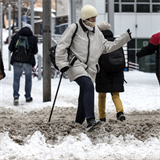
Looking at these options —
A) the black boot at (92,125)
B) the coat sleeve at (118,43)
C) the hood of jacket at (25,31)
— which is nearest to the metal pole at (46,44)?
the hood of jacket at (25,31)

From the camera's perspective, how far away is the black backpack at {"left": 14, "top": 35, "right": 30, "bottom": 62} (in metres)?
8.89

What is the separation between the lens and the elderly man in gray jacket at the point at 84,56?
A: 509 cm

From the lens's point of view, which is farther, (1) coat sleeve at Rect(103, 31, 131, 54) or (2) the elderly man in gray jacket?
(1) coat sleeve at Rect(103, 31, 131, 54)

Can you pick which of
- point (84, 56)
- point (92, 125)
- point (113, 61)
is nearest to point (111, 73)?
point (113, 61)

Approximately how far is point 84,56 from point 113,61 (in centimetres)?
100

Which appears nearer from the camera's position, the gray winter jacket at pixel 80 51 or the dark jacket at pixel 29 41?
the gray winter jacket at pixel 80 51

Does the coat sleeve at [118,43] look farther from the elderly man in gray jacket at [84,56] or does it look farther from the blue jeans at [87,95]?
the blue jeans at [87,95]

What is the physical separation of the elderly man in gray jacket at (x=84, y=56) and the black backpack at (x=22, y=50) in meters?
3.79

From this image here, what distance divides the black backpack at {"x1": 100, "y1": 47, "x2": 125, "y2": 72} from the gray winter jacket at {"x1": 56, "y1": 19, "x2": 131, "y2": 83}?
76 cm

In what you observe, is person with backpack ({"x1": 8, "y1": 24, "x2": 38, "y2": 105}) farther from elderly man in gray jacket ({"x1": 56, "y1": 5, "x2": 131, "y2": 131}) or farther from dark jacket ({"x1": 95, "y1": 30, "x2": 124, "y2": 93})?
elderly man in gray jacket ({"x1": 56, "y1": 5, "x2": 131, "y2": 131})

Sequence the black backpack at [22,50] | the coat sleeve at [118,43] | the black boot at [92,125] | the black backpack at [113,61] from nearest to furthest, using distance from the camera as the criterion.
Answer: the black boot at [92,125] < the coat sleeve at [118,43] < the black backpack at [113,61] < the black backpack at [22,50]

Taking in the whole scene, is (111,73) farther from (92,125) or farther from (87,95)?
(92,125)

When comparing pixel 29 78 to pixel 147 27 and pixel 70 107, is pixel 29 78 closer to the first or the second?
pixel 70 107

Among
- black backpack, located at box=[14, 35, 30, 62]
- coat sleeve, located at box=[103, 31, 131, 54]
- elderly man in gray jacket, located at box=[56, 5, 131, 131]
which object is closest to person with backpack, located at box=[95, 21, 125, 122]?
coat sleeve, located at box=[103, 31, 131, 54]
